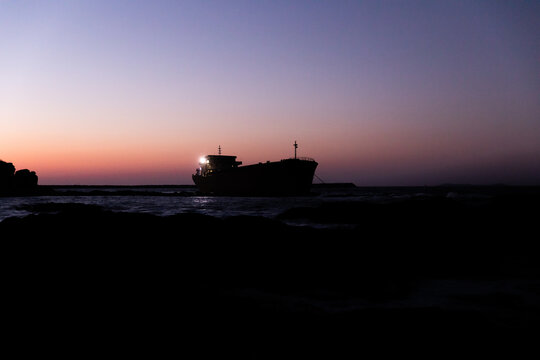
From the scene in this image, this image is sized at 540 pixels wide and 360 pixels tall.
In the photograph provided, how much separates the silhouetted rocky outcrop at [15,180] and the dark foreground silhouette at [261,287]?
78.7 metres

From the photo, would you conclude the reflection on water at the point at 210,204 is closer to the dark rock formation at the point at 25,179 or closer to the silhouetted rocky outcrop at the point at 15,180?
the silhouetted rocky outcrop at the point at 15,180

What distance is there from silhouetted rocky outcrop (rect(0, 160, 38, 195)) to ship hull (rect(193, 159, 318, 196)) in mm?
50635

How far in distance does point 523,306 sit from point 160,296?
251 inches

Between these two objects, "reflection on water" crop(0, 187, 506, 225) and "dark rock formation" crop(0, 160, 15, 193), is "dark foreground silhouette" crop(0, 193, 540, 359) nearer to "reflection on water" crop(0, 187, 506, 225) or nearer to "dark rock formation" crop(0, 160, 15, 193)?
"reflection on water" crop(0, 187, 506, 225)

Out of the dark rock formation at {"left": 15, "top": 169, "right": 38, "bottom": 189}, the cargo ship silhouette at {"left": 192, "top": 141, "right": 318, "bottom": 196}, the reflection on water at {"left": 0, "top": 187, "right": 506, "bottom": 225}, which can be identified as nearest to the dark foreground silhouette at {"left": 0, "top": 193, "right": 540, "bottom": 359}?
the reflection on water at {"left": 0, "top": 187, "right": 506, "bottom": 225}

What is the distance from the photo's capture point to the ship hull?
49.2 metres

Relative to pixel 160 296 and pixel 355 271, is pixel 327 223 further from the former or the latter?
pixel 160 296

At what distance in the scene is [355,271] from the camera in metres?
7.17

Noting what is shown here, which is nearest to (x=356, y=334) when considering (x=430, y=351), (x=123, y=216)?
(x=430, y=351)

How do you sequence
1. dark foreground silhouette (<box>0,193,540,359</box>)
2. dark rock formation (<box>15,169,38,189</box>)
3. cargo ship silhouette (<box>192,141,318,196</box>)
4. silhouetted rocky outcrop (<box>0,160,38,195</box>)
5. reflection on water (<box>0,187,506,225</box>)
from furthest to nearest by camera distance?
1. dark rock formation (<box>15,169,38,189</box>)
2. silhouetted rocky outcrop (<box>0,160,38,195</box>)
3. cargo ship silhouette (<box>192,141,318,196</box>)
4. reflection on water (<box>0,187,506,225</box>)
5. dark foreground silhouette (<box>0,193,540,359</box>)

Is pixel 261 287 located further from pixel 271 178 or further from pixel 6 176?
pixel 6 176

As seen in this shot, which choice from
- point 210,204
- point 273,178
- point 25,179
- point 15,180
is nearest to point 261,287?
point 210,204

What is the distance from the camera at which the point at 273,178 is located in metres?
50.3

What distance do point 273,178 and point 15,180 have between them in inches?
2470
